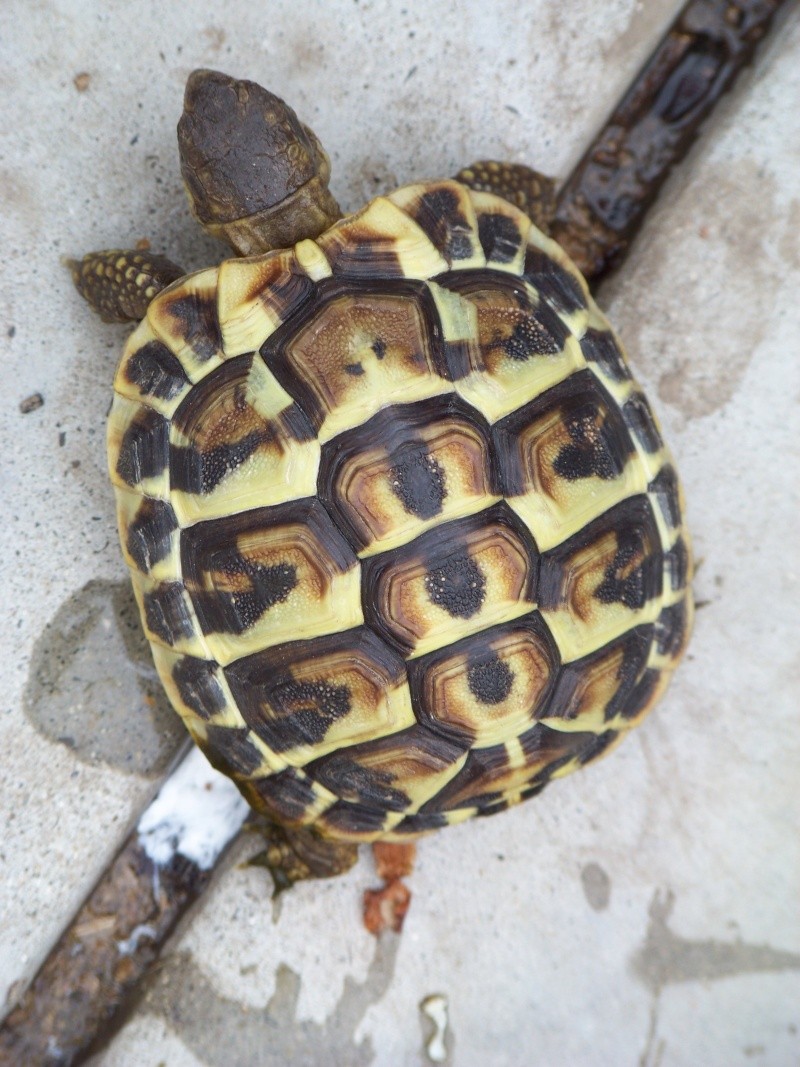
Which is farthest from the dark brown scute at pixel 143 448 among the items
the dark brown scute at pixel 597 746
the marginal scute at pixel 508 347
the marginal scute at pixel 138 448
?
the dark brown scute at pixel 597 746

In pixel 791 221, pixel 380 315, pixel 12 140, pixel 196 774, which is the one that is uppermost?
pixel 12 140

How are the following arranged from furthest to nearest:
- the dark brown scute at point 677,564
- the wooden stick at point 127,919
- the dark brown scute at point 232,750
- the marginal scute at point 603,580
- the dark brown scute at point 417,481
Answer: the wooden stick at point 127,919 → the dark brown scute at point 677,564 → the dark brown scute at point 232,750 → the marginal scute at point 603,580 → the dark brown scute at point 417,481

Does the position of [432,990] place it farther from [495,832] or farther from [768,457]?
[768,457]

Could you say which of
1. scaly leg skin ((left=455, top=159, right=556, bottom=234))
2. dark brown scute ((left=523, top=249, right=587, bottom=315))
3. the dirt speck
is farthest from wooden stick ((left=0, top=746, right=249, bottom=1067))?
the dirt speck

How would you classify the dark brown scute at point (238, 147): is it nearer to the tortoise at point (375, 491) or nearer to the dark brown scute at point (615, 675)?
the tortoise at point (375, 491)

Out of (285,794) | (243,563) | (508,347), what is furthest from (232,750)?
(508,347)

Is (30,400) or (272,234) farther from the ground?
(272,234)

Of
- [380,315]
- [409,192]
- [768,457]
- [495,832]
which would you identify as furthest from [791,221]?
[495,832]
